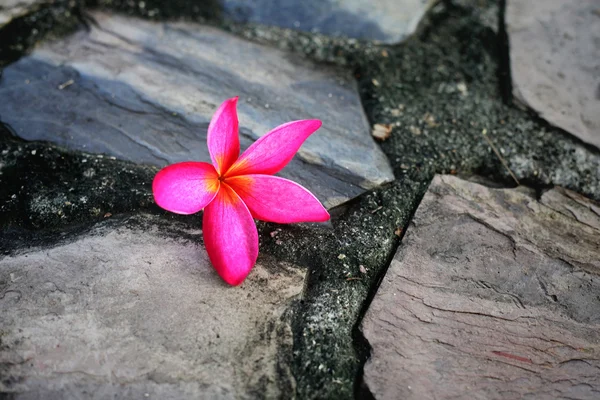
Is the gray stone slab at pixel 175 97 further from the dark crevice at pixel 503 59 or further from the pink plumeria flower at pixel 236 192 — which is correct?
the dark crevice at pixel 503 59

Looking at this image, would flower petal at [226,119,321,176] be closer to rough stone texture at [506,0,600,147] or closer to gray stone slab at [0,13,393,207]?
gray stone slab at [0,13,393,207]

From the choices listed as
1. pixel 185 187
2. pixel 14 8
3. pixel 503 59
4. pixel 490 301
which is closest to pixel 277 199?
pixel 185 187

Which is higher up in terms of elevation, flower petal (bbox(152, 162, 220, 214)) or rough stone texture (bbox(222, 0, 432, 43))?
rough stone texture (bbox(222, 0, 432, 43))

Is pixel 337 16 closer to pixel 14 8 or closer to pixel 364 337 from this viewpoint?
pixel 14 8

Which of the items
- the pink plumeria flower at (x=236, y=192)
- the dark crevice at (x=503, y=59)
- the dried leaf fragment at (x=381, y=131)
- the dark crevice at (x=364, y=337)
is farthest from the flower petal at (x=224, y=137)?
the dark crevice at (x=503, y=59)

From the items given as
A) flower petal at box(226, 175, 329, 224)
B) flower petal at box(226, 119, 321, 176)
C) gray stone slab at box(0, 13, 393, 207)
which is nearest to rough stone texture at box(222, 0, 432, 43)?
gray stone slab at box(0, 13, 393, 207)
